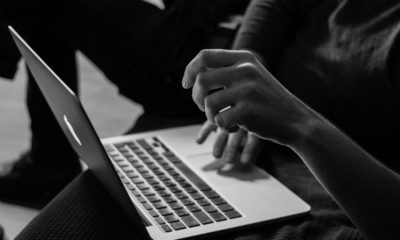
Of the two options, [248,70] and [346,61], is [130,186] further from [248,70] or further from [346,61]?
[346,61]

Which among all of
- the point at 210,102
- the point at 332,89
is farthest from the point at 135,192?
the point at 332,89

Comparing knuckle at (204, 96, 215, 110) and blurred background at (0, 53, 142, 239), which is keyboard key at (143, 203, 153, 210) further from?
blurred background at (0, 53, 142, 239)

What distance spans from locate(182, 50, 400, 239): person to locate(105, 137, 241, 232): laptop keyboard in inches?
6.4

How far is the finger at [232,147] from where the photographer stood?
3.30 feet

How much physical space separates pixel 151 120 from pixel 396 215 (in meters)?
0.59

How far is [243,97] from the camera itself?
0.70 metres

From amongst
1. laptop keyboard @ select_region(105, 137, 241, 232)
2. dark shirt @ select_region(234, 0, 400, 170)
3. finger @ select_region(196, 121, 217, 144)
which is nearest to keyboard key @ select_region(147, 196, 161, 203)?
laptop keyboard @ select_region(105, 137, 241, 232)

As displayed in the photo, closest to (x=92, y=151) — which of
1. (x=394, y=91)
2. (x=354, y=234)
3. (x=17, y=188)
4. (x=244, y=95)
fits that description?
(x=244, y=95)

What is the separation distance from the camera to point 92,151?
0.78m

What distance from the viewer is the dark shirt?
0.98 m

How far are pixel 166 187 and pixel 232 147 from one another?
16 centimetres

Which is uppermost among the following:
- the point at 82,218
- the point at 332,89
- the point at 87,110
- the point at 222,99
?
the point at 222,99

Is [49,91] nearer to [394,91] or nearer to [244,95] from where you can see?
[244,95]

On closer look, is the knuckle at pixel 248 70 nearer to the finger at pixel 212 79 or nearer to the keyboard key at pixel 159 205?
the finger at pixel 212 79
